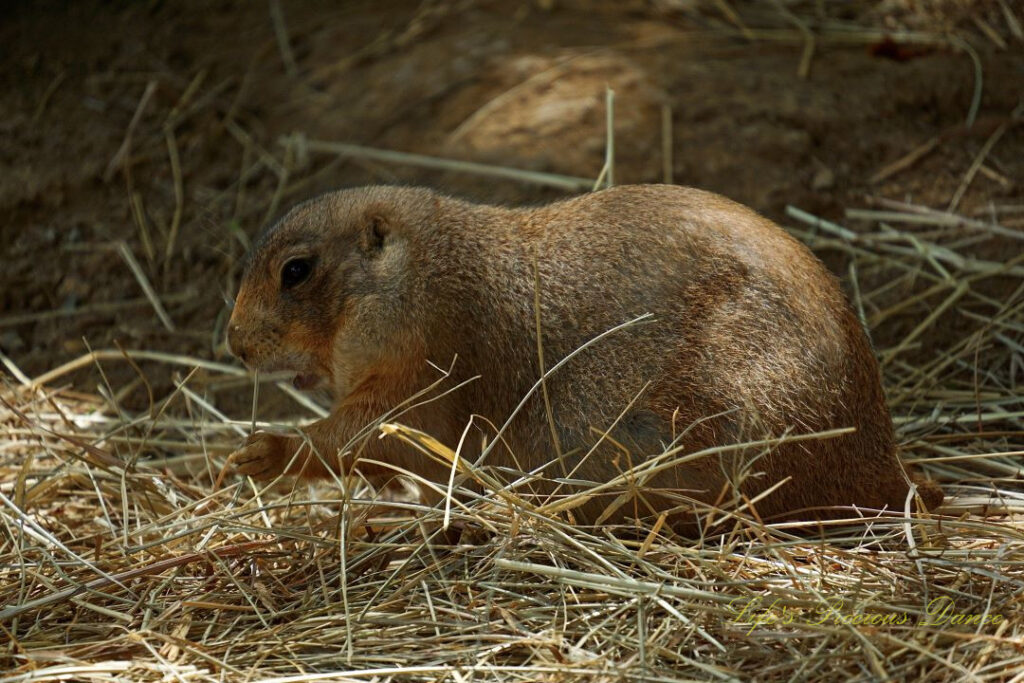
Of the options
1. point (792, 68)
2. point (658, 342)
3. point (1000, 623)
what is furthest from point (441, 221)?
point (792, 68)

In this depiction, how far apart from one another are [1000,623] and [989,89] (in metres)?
4.04

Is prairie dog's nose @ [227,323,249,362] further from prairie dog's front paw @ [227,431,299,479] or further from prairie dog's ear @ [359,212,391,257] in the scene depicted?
prairie dog's ear @ [359,212,391,257]

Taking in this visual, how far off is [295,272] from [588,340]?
1102 mm

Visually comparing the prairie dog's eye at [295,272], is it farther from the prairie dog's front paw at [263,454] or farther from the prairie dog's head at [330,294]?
the prairie dog's front paw at [263,454]

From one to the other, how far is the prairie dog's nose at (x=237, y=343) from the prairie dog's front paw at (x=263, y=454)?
300 millimetres

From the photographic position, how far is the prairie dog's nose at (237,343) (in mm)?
4109

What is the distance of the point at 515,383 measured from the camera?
395 centimetres

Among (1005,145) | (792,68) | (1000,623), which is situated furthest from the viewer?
(792,68)

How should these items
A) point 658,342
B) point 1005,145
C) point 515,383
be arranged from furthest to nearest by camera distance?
1. point 1005,145
2. point 515,383
3. point 658,342

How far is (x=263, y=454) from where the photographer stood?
4020 millimetres

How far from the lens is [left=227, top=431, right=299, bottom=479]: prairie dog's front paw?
4.01 metres

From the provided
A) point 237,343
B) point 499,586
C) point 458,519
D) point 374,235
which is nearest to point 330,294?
point 374,235

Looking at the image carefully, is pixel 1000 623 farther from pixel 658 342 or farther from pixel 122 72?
pixel 122 72

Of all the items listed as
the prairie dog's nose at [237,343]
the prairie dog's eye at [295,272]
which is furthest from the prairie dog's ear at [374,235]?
the prairie dog's nose at [237,343]
